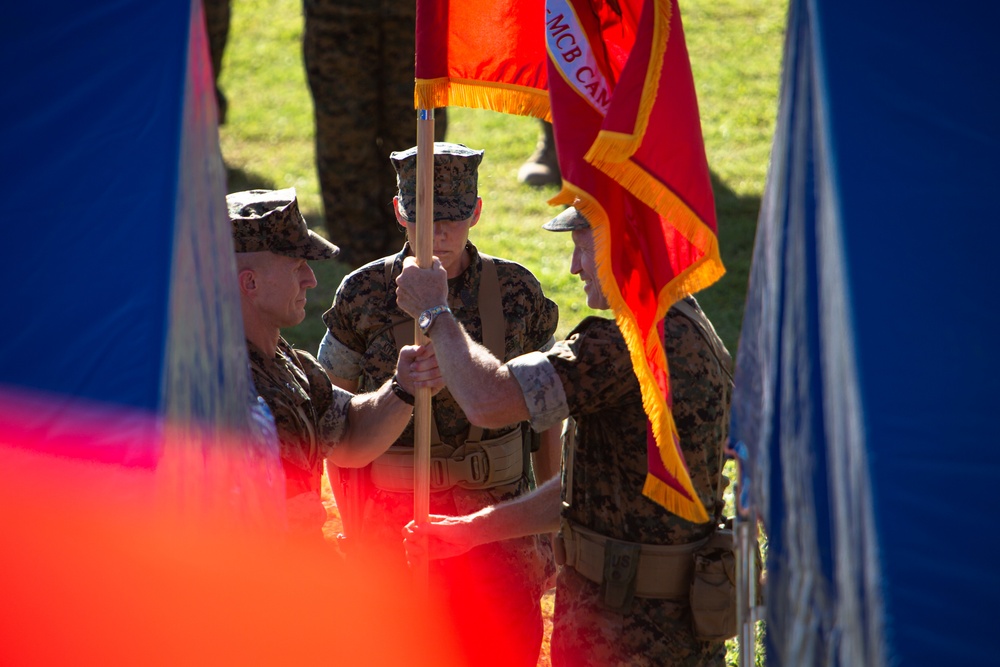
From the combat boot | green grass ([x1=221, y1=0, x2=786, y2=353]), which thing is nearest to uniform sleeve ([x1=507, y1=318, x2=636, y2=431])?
green grass ([x1=221, y1=0, x2=786, y2=353])

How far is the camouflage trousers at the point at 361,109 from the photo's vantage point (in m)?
9.48

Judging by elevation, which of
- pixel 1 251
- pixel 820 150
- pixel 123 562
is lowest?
pixel 123 562

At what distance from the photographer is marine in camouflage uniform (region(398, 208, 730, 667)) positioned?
3.45m

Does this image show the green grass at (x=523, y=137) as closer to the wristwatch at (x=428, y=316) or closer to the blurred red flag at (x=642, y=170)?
the wristwatch at (x=428, y=316)

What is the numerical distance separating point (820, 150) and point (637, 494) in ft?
4.80

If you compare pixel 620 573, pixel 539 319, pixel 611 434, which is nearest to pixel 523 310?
pixel 539 319

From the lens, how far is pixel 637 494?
A: 11.6ft

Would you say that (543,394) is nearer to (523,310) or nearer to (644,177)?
(644,177)

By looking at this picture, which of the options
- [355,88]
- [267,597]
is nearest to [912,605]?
[267,597]

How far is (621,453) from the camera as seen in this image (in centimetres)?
354

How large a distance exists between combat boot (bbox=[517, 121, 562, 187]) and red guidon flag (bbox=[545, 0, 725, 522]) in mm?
8988

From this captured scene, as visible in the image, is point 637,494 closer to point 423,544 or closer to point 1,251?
point 423,544

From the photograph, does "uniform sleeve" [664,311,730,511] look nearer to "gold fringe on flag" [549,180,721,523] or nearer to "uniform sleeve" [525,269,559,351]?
"gold fringe on flag" [549,180,721,523]

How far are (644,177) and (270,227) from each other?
49.4 inches
